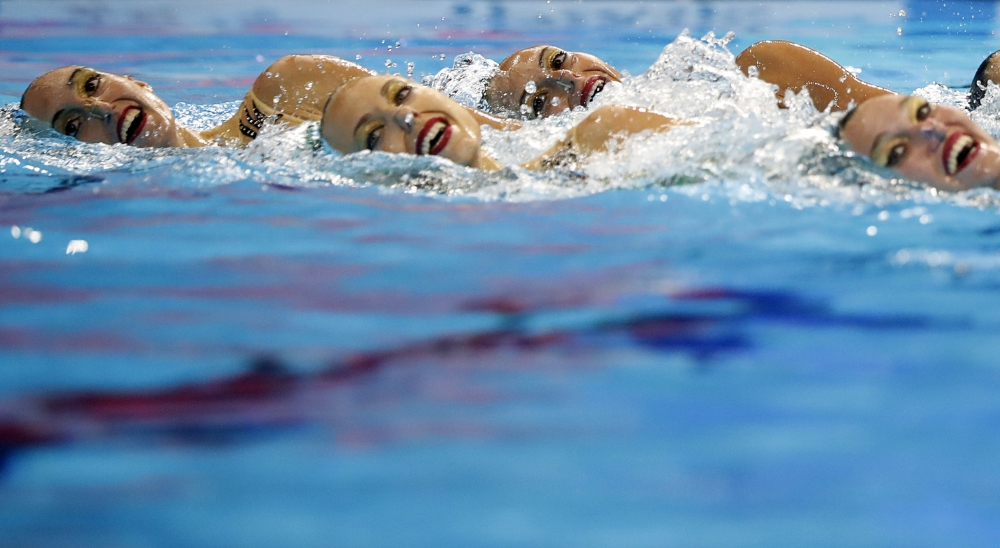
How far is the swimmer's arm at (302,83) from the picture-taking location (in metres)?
Answer: 3.45

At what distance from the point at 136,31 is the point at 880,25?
6664 millimetres

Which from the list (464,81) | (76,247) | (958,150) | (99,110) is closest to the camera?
(76,247)

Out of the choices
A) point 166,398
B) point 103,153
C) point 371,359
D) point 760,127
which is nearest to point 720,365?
point 371,359

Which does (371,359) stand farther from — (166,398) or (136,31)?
(136,31)

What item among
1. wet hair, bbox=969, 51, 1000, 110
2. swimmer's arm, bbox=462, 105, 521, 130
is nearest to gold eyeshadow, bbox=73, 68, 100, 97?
swimmer's arm, bbox=462, 105, 521, 130

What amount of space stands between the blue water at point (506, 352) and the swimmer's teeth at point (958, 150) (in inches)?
3.3

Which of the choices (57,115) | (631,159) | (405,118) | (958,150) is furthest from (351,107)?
(958,150)

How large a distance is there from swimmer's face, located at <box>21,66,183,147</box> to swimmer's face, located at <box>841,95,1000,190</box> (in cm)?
228

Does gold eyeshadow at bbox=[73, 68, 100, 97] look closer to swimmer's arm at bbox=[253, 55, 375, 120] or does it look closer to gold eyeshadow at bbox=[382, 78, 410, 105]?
swimmer's arm at bbox=[253, 55, 375, 120]

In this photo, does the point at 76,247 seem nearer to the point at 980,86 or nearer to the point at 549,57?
the point at 549,57

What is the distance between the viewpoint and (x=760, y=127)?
2.71m

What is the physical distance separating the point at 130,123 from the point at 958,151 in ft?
8.33

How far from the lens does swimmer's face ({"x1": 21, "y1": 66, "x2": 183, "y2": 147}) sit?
128 inches

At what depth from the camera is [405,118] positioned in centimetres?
278
